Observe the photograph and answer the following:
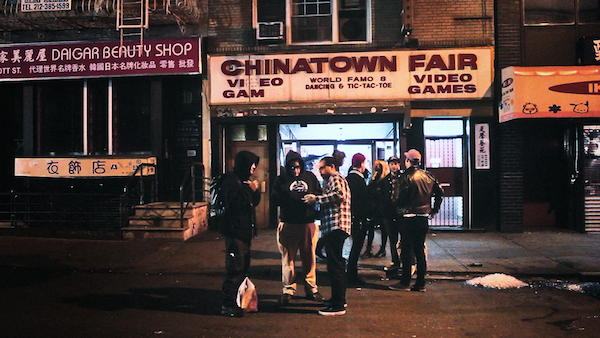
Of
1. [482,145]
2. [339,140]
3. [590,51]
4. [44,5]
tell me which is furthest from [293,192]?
[44,5]

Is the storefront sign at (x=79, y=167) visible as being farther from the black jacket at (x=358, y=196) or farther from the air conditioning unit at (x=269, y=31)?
the black jacket at (x=358, y=196)

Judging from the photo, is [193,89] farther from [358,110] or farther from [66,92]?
[358,110]

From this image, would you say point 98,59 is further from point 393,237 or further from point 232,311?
point 232,311

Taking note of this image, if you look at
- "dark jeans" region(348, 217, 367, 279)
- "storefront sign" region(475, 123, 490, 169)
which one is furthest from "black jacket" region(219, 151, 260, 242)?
"storefront sign" region(475, 123, 490, 169)

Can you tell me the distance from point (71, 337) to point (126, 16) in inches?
359

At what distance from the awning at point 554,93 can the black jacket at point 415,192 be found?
188 inches

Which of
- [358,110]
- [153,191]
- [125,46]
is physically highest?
[125,46]

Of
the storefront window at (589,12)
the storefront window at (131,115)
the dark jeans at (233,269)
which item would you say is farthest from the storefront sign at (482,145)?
the storefront window at (131,115)

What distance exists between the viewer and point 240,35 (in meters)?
12.1

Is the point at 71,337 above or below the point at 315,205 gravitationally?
below

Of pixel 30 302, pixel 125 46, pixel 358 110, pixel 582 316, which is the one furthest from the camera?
pixel 125 46

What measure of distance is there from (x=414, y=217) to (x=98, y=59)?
9.66m

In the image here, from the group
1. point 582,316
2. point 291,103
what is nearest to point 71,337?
point 582,316

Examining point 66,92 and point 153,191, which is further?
point 66,92
